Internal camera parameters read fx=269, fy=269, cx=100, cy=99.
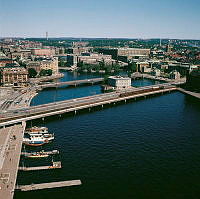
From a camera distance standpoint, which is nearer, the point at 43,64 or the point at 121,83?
the point at 121,83

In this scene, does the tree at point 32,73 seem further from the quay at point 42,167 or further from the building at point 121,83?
the quay at point 42,167

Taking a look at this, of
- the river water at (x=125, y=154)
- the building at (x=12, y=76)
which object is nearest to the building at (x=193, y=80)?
the river water at (x=125, y=154)

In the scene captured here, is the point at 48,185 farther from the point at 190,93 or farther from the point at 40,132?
the point at 190,93

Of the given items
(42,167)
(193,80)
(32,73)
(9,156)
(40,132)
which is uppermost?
(193,80)

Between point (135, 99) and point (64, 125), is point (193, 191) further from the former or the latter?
point (135, 99)

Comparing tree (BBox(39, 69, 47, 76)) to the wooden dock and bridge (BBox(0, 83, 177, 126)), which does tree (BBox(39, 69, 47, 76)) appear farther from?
the wooden dock

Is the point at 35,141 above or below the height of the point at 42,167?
above

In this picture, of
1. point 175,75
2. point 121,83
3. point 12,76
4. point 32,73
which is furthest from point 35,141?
point 175,75
